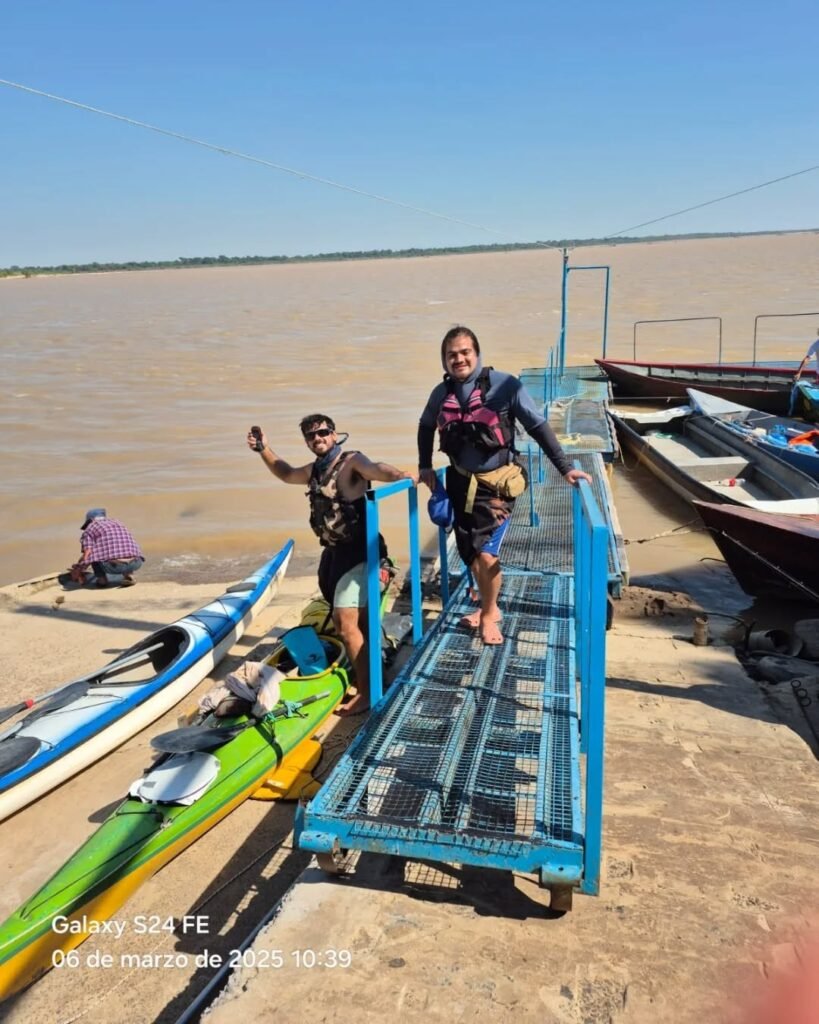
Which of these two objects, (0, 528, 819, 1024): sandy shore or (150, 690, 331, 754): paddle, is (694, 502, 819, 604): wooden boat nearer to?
(0, 528, 819, 1024): sandy shore

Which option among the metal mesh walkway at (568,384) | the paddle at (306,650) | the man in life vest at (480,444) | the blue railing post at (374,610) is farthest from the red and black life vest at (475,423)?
the metal mesh walkway at (568,384)

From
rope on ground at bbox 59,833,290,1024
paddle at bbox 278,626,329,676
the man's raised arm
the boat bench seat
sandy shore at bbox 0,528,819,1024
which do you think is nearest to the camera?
sandy shore at bbox 0,528,819,1024

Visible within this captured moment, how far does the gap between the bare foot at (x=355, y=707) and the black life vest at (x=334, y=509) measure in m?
1.02

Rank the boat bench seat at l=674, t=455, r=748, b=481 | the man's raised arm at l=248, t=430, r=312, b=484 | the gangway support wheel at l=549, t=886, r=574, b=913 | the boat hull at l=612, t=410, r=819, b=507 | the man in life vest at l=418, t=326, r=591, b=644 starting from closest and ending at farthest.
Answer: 1. the gangway support wheel at l=549, t=886, r=574, b=913
2. the man in life vest at l=418, t=326, r=591, b=644
3. the man's raised arm at l=248, t=430, r=312, b=484
4. the boat hull at l=612, t=410, r=819, b=507
5. the boat bench seat at l=674, t=455, r=748, b=481

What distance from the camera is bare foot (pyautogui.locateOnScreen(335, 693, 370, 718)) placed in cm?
473

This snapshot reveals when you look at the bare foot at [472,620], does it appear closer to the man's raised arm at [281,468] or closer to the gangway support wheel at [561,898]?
the man's raised arm at [281,468]

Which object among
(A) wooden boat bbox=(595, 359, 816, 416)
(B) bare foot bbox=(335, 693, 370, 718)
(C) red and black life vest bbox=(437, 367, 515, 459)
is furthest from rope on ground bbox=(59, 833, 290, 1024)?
(A) wooden boat bbox=(595, 359, 816, 416)

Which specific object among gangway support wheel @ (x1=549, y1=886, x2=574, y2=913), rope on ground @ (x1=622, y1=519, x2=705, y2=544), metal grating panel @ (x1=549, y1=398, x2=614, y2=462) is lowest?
rope on ground @ (x1=622, y1=519, x2=705, y2=544)

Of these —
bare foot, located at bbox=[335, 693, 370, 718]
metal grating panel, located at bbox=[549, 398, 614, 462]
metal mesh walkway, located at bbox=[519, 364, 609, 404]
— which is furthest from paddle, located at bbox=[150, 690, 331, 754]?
metal mesh walkway, located at bbox=[519, 364, 609, 404]

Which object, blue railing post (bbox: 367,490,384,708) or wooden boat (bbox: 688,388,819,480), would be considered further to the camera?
wooden boat (bbox: 688,388,819,480)

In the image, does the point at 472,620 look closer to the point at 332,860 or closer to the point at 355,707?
the point at 355,707

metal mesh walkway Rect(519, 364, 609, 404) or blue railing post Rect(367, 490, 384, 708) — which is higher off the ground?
metal mesh walkway Rect(519, 364, 609, 404)

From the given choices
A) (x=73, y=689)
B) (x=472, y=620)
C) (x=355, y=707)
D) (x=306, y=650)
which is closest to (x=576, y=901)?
(x=472, y=620)

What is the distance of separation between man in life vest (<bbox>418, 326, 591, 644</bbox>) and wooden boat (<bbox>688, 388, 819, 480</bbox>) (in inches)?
262
